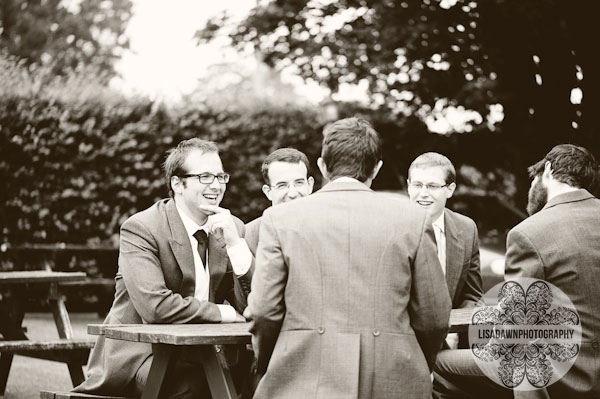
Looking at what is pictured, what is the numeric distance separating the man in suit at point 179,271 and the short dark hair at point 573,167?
179cm

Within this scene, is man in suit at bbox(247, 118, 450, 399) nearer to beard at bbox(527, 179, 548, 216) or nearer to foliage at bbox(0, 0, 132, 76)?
beard at bbox(527, 179, 548, 216)

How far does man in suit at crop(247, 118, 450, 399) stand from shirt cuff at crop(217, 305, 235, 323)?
1091mm

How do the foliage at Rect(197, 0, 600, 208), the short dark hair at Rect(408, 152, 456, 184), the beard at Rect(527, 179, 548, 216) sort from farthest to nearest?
the foliage at Rect(197, 0, 600, 208) → the short dark hair at Rect(408, 152, 456, 184) → the beard at Rect(527, 179, 548, 216)

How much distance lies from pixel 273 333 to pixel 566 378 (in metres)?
1.64

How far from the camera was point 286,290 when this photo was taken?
4.37 metres

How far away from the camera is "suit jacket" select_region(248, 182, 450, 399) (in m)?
4.29

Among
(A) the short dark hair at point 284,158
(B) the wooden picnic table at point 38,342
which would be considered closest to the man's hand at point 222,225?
(A) the short dark hair at point 284,158

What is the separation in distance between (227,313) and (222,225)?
0.50m

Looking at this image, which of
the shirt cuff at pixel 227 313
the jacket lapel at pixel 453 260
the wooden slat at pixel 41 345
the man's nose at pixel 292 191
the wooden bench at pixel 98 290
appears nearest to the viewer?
the shirt cuff at pixel 227 313

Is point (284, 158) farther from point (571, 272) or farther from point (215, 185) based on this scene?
point (571, 272)

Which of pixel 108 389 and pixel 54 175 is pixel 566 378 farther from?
pixel 54 175

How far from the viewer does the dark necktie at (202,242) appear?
576cm

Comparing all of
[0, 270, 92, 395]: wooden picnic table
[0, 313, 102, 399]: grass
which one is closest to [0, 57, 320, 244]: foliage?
[0, 313, 102, 399]: grass

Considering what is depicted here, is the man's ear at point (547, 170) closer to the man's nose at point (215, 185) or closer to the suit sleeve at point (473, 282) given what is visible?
the suit sleeve at point (473, 282)
